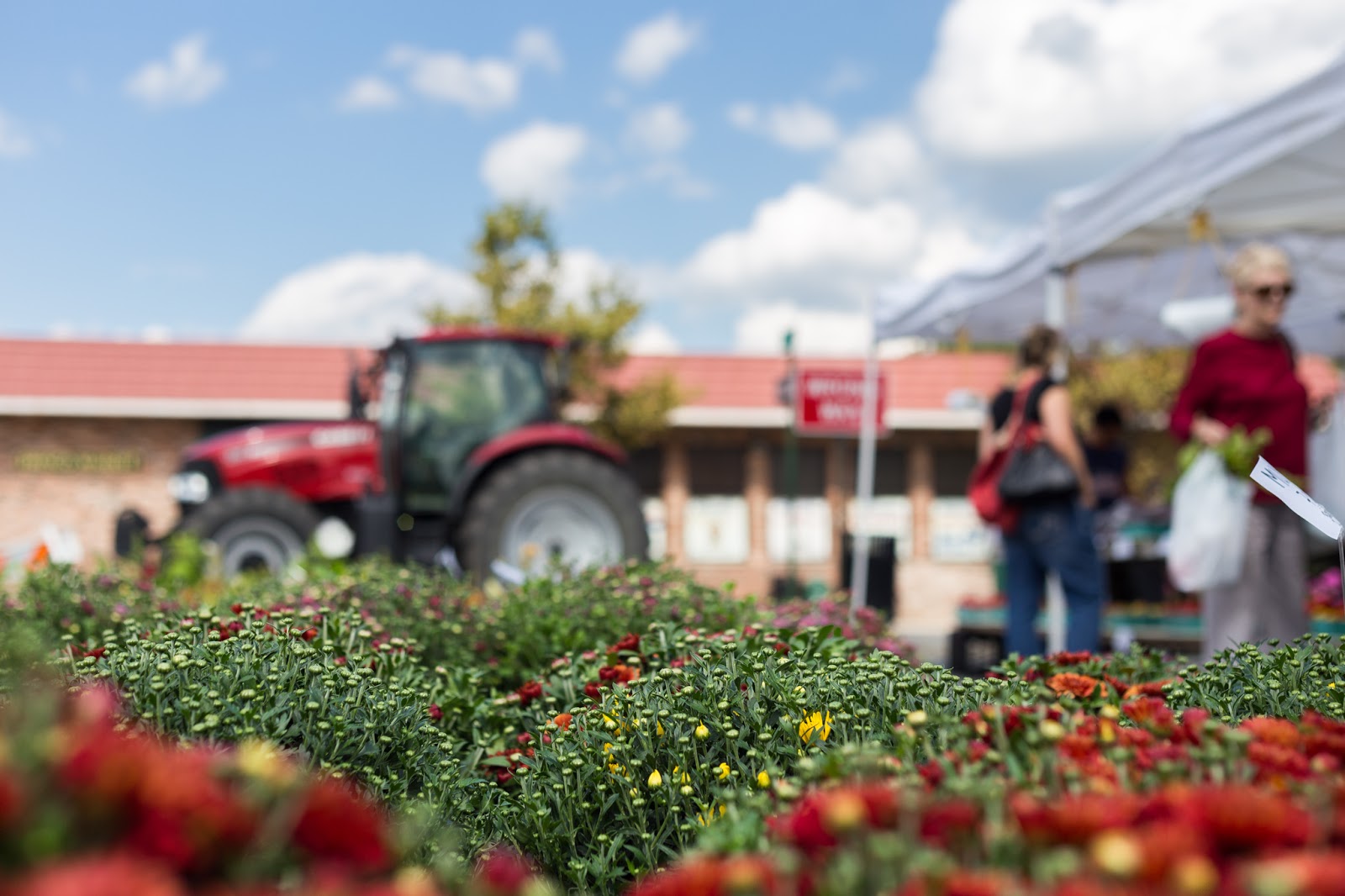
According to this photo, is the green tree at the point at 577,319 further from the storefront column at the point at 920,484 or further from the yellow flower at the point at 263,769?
the yellow flower at the point at 263,769

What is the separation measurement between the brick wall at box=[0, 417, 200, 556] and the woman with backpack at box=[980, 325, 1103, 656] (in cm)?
1446

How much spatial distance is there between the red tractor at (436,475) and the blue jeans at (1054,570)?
2.86 m

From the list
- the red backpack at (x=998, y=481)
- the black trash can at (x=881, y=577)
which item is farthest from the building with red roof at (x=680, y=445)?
the red backpack at (x=998, y=481)

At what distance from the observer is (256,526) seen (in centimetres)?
812

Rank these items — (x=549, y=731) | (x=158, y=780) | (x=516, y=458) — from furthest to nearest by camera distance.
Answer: (x=516, y=458), (x=549, y=731), (x=158, y=780)

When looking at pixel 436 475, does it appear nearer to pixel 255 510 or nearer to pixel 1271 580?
pixel 255 510

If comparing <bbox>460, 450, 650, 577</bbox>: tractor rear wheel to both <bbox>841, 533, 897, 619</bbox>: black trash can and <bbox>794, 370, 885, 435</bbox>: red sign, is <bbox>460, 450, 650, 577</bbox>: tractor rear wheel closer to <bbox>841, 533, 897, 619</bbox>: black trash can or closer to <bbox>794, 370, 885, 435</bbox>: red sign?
<bbox>794, 370, 885, 435</bbox>: red sign

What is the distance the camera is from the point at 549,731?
255cm

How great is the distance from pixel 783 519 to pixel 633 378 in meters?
3.50

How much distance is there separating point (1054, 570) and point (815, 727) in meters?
3.30

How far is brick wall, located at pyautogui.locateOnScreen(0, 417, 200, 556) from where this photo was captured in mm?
16453

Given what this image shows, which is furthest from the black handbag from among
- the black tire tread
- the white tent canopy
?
the black tire tread

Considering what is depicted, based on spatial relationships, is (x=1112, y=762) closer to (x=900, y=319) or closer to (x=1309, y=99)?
(x=1309, y=99)

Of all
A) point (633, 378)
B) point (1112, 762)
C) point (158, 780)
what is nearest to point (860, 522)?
point (1112, 762)
